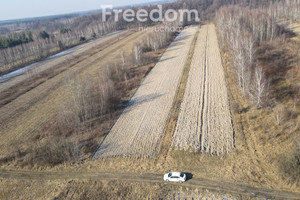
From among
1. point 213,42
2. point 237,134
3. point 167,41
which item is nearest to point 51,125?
point 237,134

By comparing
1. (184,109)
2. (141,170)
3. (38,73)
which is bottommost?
(141,170)

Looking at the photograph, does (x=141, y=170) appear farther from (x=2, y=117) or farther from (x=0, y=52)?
(x=0, y=52)

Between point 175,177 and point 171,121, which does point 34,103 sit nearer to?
point 171,121

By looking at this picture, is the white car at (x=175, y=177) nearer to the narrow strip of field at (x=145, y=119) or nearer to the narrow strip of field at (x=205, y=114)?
the narrow strip of field at (x=145, y=119)

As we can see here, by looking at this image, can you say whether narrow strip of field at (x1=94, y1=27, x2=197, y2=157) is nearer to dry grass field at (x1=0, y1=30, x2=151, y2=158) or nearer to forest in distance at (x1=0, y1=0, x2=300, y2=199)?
forest in distance at (x1=0, y1=0, x2=300, y2=199)

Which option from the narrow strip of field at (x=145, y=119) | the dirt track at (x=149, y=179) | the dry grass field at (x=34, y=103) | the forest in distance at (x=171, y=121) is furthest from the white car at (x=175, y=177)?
the dry grass field at (x=34, y=103)

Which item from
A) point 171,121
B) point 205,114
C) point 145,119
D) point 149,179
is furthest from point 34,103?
point 205,114
